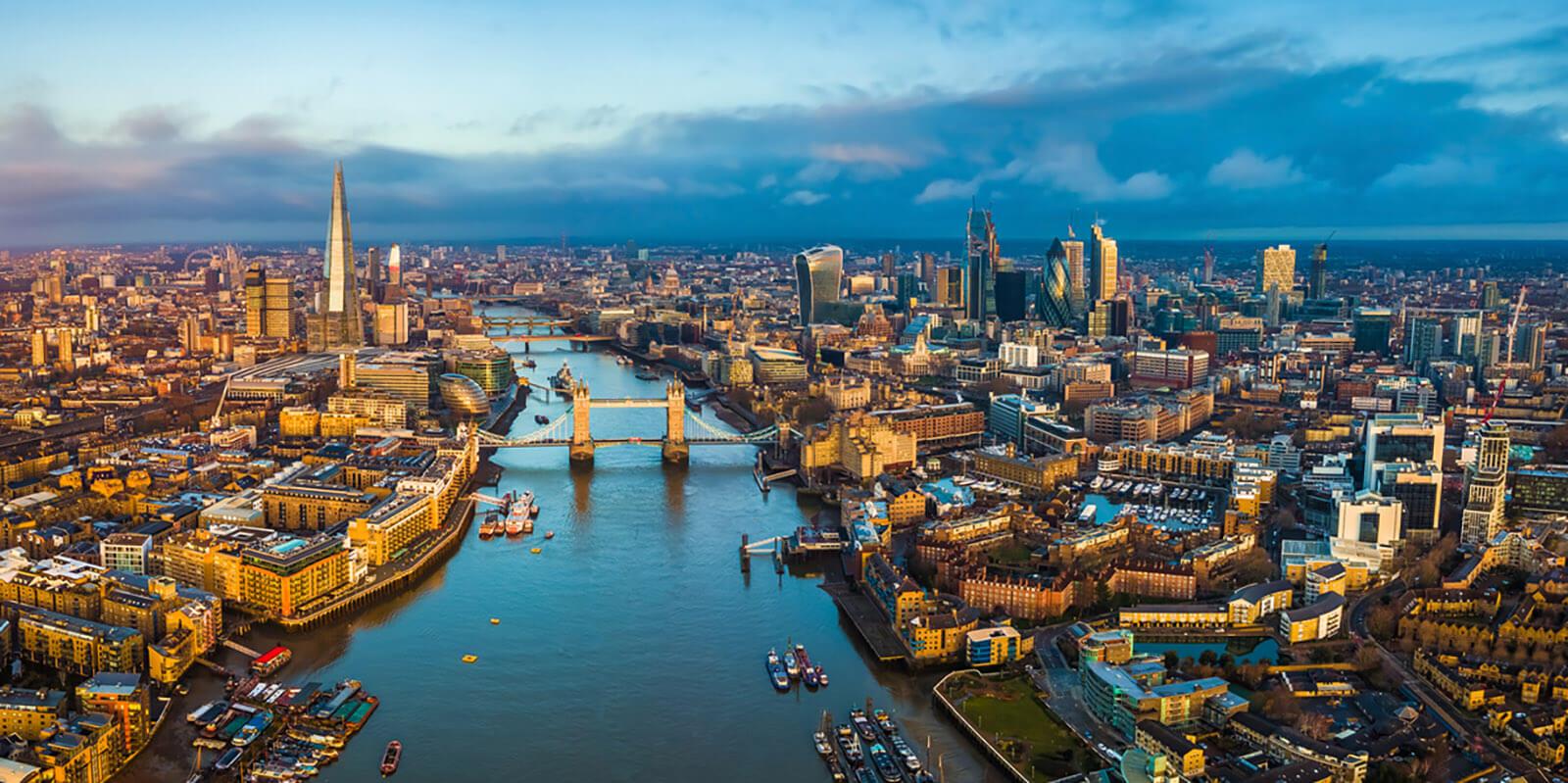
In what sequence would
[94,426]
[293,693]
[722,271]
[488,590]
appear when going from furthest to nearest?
[722,271] < [94,426] < [488,590] < [293,693]

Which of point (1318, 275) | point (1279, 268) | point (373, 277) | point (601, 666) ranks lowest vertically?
point (601, 666)

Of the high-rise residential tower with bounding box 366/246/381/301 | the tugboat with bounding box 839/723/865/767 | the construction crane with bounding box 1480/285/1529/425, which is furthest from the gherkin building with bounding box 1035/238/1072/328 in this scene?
the tugboat with bounding box 839/723/865/767

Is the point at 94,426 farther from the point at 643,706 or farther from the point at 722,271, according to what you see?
the point at 722,271

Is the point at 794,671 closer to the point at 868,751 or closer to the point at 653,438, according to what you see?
the point at 868,751

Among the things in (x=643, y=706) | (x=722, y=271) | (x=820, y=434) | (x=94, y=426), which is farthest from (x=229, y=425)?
(x=722, y=271)

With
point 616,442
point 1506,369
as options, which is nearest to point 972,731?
point 616,442

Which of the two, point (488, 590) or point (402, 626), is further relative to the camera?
point (488, 590)

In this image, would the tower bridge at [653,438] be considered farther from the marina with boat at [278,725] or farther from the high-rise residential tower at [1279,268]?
the high-rise residential tower at [1279,268]
